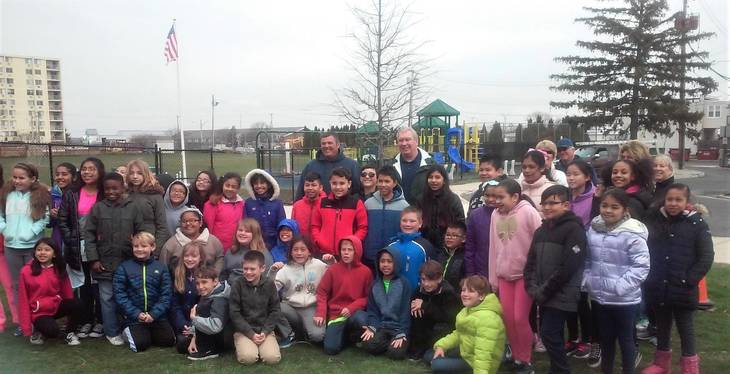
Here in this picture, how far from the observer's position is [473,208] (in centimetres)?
503

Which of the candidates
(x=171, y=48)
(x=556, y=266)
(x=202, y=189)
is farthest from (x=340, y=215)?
(x=171, y=48)

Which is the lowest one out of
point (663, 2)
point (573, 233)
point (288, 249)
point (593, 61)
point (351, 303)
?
point (351, 303)

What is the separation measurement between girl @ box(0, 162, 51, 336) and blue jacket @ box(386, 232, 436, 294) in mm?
3454

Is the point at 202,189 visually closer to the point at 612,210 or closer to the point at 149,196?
the point at 149,196

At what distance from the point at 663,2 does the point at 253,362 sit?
3312 cm

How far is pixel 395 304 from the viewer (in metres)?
4.82

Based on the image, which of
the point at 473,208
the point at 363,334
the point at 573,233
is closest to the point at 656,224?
the point at 573,233

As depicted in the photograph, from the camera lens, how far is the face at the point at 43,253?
5.08 metres

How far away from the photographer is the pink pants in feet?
13.9

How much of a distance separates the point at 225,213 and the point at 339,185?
137 centimetres

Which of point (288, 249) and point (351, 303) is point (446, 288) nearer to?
point (351, 303)

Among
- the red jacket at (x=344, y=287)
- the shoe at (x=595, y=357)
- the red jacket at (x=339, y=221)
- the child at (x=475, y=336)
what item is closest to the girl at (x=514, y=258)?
the child at (x=475, y=336)

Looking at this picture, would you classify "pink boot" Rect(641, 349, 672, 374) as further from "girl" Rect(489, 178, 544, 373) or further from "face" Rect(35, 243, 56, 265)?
"face" Rect(35, 243, 56, 265)

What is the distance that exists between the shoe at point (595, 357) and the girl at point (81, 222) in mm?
4535
